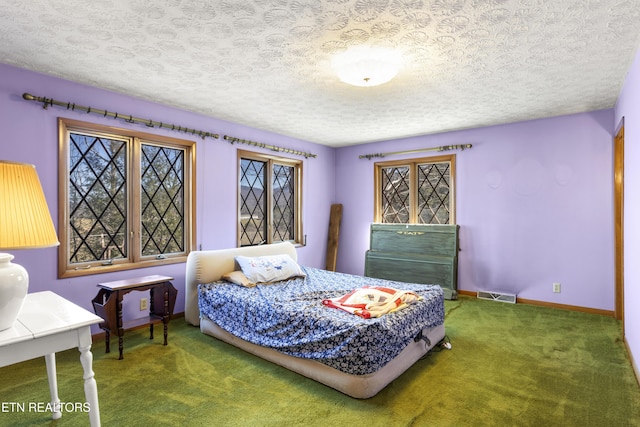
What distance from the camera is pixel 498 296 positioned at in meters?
4.38

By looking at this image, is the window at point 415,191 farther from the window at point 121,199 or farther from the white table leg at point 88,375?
the white table leg at point 88,375

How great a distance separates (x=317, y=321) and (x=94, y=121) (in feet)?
8.86

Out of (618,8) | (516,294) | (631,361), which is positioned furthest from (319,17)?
(516,294)

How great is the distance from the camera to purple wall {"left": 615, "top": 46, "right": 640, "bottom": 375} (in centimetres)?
237

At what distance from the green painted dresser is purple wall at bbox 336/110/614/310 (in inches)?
11.8

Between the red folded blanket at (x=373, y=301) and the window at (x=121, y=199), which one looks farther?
the window at (x=121, y=199)

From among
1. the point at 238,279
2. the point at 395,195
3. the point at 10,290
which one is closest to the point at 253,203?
the point at 238,279

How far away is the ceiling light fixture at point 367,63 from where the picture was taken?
236 centimetres

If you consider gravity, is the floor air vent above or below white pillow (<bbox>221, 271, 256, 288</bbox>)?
below

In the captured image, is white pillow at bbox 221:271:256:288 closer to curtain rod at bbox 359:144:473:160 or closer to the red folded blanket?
the red folded blanket

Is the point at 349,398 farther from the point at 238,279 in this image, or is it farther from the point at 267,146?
the point at 267,146

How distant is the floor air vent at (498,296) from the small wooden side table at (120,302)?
12.3ft

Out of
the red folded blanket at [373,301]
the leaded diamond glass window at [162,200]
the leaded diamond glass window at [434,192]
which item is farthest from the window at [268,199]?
the red folded blanket at [373,301]

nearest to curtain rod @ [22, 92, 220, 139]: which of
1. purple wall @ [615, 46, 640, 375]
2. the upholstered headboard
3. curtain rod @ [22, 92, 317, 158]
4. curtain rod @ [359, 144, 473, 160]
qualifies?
curtain rod @ [22, 92, 317, 158]
